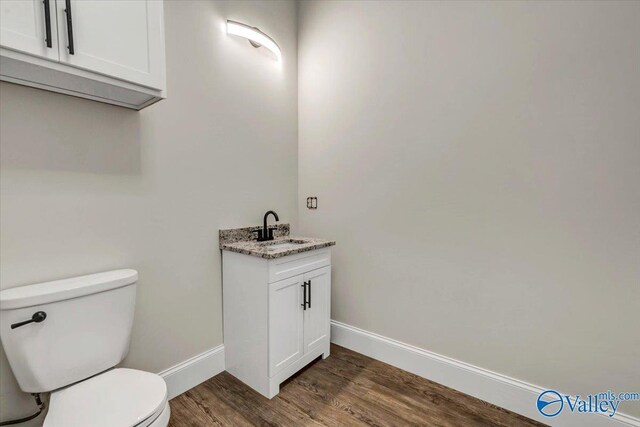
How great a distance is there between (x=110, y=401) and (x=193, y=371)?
799mm

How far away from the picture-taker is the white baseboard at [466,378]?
1.49m

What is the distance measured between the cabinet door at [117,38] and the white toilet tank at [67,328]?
908 mm

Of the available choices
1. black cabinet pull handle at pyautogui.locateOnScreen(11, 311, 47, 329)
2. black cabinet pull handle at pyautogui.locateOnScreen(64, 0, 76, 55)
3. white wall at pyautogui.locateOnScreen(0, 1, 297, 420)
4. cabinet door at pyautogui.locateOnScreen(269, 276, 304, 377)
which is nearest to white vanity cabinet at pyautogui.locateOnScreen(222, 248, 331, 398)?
cabinet door at pyautogui.locateOnScreen(269, 276, 304, 377)

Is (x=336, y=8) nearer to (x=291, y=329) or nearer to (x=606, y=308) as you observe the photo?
(x=291, y=329)

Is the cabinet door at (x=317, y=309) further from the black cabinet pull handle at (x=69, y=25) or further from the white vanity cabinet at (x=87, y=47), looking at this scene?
the black cabinet pull handle at (x=69, y=25)

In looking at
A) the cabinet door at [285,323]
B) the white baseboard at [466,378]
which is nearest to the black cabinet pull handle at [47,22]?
the cabinet door at [285,323]

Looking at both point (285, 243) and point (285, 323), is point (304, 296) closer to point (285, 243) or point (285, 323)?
point (285, 323)

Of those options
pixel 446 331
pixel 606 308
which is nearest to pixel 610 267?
pixel 606 308

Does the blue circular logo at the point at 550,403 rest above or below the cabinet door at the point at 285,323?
below

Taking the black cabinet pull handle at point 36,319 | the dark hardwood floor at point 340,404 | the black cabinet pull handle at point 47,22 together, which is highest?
the black cabinet pull handle at point 47,22

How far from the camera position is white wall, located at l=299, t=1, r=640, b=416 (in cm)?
139

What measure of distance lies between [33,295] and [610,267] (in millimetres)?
2536

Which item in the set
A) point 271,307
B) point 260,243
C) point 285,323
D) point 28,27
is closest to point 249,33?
point 28,27

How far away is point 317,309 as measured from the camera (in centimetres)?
206
